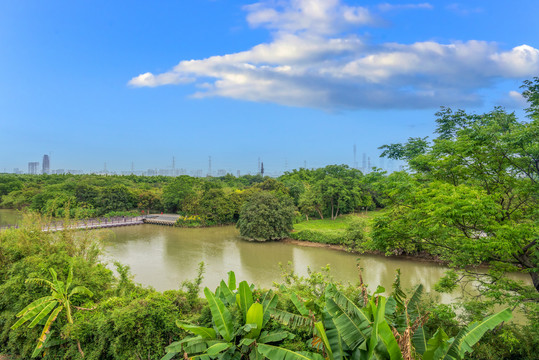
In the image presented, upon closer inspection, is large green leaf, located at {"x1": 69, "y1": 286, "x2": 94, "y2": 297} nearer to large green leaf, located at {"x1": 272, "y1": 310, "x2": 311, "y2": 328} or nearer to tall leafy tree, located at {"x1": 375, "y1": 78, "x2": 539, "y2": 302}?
large green leaf, located at {"x1": 272, "y1": 310, "x2": 311, "y2": 328}

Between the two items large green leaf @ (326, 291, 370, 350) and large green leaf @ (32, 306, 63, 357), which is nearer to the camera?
large green leaf @ (326, 291, 370, 350)

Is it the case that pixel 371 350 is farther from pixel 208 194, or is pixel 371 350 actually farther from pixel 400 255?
pixel 208 194

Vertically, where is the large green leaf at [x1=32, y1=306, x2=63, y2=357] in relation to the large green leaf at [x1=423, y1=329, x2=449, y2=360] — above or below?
below

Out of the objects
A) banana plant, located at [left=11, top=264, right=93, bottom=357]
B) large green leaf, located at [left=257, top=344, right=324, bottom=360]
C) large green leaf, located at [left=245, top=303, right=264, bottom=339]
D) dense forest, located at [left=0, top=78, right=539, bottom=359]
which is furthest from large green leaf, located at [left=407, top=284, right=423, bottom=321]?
banana plant, located at [left=11, top=264, right=93, bottom=357]

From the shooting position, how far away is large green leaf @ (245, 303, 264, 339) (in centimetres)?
452

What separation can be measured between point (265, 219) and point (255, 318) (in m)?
16.8

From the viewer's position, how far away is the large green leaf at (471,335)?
3066 millimetres

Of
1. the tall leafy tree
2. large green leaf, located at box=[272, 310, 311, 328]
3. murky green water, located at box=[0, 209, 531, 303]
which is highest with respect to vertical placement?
the tall leafy tree

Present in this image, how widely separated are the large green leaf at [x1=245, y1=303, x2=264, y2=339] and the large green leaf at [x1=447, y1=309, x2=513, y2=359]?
2423 mm

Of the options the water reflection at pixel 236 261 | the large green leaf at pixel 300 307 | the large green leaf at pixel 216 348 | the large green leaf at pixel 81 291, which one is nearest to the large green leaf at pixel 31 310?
the large green leaf at pixel 81 291

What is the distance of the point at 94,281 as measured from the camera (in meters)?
7.60

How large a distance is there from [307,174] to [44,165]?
410ft

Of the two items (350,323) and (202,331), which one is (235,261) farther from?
(350,323)

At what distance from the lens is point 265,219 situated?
21.4 meters
